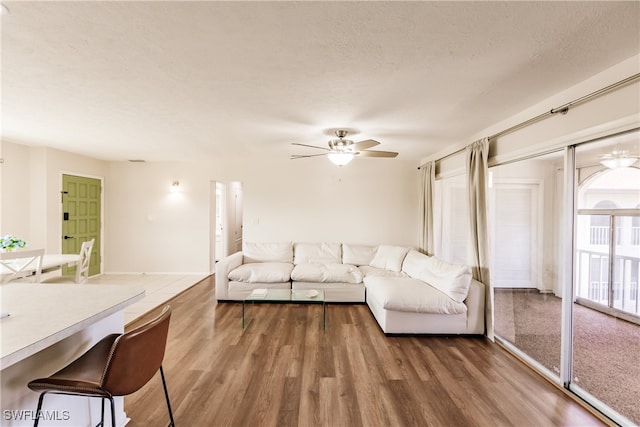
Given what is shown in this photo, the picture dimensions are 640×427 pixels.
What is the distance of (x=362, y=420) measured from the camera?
1.77m

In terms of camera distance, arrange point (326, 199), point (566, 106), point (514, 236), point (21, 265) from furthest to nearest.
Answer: point (326, 199)
point (514, 236)
point (21, 265)
point (566, 106)

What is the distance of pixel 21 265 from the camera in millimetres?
2889

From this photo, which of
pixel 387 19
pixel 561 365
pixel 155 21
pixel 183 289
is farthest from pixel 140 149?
pixel 561 365

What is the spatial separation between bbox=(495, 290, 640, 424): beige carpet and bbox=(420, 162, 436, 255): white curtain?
1887mm

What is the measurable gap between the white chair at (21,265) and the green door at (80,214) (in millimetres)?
2029

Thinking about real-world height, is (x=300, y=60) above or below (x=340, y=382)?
above

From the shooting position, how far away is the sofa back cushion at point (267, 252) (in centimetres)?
487

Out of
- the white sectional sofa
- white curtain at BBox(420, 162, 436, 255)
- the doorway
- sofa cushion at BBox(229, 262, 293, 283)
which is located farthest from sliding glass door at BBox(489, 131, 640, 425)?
the doorway

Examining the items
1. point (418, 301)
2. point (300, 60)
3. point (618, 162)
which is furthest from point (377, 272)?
point (300, 60)

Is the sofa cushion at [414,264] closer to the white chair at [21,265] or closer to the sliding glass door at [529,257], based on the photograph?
the sliding glass door at [529,257]

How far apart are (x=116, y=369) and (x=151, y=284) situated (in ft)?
14.7

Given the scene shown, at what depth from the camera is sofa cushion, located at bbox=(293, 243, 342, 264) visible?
4.87 meters

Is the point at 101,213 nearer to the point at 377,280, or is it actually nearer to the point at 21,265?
the point at 21,265

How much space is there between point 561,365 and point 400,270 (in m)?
2.30
